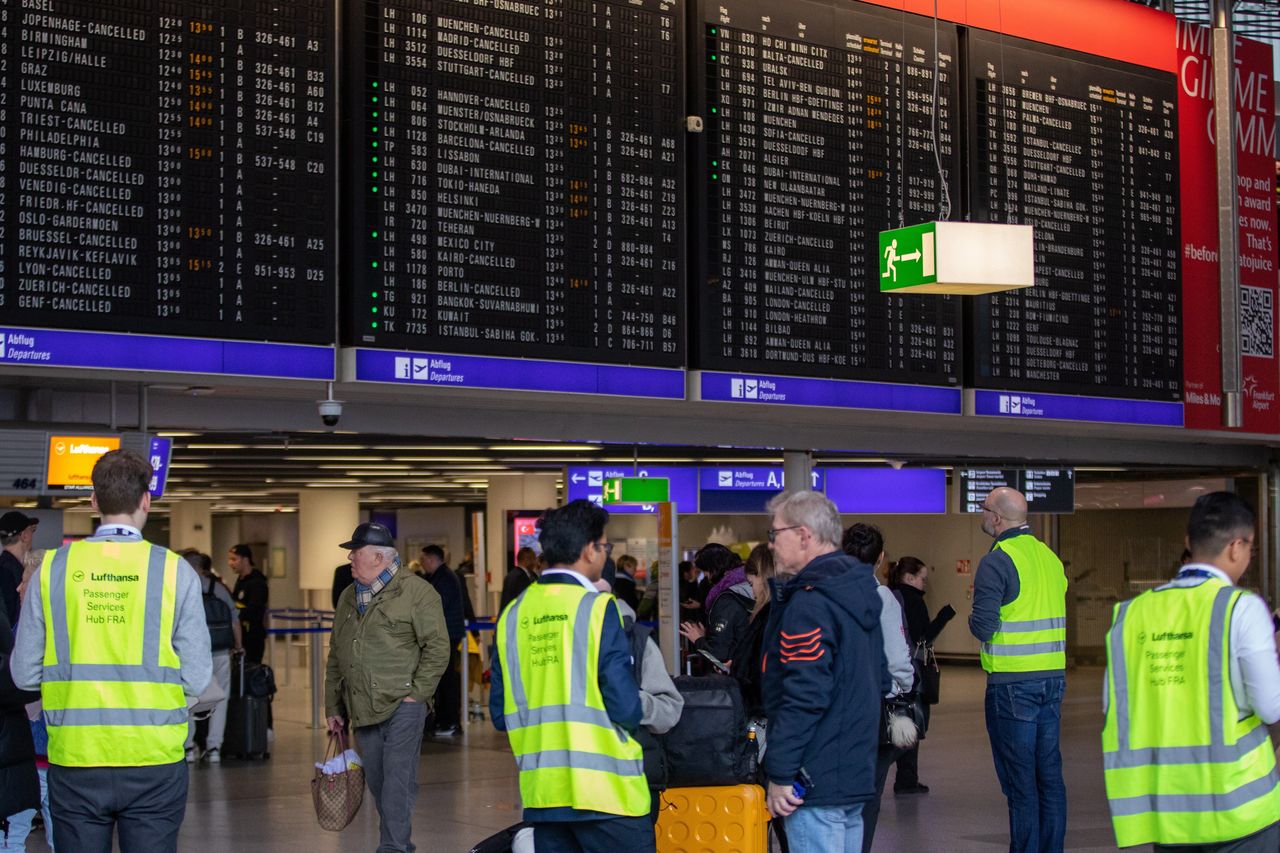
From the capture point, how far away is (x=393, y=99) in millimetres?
9422

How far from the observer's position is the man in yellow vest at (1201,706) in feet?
13.3

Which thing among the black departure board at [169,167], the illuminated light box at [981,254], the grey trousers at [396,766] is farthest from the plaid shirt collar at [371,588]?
the illuminated light box at [981,254]

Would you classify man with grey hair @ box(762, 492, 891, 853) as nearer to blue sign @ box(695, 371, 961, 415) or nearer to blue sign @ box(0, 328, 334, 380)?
blue sign @ box(0, 328, 334, 380)

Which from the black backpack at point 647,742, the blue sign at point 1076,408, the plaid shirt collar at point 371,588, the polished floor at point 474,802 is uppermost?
the blue sign at point 1076,408

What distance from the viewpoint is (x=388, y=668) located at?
22.7 ft

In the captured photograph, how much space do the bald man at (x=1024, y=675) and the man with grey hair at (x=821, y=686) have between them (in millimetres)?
2632

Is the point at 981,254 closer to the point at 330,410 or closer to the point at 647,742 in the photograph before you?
the point at 330,410

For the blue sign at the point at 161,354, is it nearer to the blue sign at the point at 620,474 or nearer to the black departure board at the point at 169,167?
the black departure board at the point at 169,167

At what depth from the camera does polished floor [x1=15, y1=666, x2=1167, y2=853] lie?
8602 mm

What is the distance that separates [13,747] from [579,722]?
2.11 meters

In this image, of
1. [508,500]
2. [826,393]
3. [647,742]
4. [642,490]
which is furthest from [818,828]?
[508,500]

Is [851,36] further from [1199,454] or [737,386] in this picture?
[1199,454]

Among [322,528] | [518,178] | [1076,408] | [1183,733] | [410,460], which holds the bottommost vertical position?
[322,528]

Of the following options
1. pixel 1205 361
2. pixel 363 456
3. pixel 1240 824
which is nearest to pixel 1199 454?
pixel 1205 361
